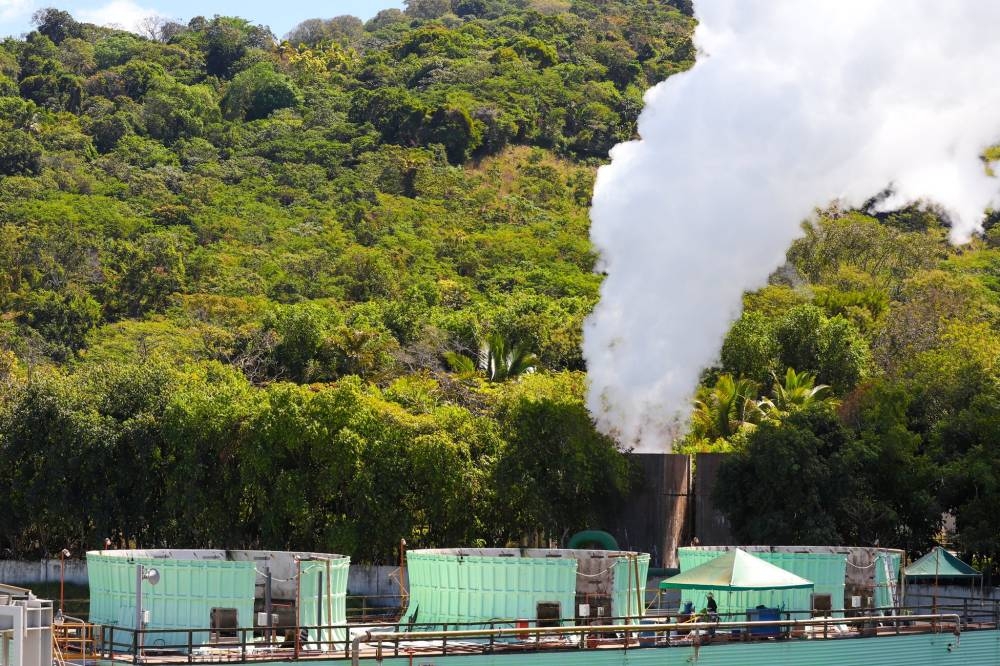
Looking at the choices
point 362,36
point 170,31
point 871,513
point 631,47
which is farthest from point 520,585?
point 362,36

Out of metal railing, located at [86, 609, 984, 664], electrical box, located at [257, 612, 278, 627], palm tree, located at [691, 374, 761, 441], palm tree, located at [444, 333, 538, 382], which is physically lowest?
metal railing, located at [86, 609, 984, 664]

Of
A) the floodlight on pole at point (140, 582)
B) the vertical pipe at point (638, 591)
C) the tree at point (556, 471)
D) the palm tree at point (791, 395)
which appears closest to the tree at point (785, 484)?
the tree at point (556, 471)

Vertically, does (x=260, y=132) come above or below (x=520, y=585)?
above

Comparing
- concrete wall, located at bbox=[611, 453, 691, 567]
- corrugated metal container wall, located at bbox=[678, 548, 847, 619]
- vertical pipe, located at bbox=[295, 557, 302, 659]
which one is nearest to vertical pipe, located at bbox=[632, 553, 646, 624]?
corrugated metal container wall, located at bbox=[678, 548, 847, 619]

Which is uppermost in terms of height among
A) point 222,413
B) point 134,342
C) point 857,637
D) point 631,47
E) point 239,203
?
point 631,47

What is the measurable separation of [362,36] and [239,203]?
73.7 meters

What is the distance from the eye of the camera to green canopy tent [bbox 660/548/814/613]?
31.2 m

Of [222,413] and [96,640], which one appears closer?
[96,640]

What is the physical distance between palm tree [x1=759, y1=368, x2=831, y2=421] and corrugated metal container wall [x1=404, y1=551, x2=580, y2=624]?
22.7 meters

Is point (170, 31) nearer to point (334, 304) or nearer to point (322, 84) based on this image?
point (322, 84)

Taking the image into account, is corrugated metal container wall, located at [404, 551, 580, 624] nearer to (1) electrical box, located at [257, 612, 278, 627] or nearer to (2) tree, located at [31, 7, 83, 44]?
(1) electrical box, located at [257, 612, 278, 627]

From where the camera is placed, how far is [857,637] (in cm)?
3300

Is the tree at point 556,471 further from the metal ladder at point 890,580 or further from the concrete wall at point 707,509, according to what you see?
the metal ladder at point 890,580

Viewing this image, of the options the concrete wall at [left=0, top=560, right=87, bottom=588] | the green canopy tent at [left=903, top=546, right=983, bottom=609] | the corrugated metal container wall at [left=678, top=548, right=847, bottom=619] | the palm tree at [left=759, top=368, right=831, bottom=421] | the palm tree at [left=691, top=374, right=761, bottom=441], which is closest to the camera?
the corrugated metal container wall at [left=678, top=548, right=847, bottom=619]
